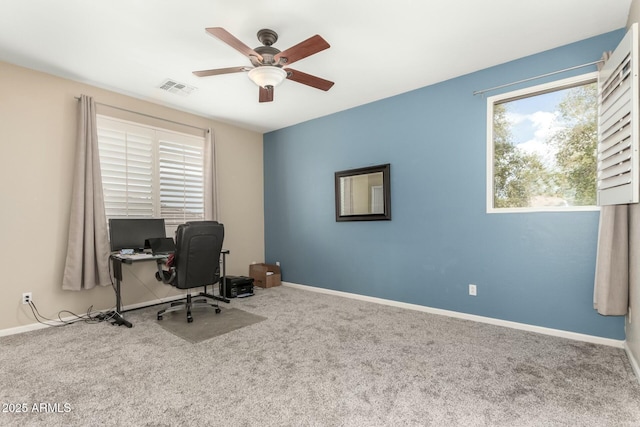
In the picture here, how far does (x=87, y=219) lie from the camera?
11.0ft

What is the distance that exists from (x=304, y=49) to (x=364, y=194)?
7.63 feet

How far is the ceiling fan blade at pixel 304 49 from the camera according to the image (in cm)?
212

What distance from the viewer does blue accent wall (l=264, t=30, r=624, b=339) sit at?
110 inches

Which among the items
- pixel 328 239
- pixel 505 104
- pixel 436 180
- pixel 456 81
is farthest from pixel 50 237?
pixel 505 104

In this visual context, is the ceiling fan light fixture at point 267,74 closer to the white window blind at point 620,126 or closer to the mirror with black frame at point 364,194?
the mirror with black frame at point 364,194

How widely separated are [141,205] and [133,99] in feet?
4.46

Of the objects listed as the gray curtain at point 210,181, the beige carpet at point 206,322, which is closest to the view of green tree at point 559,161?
the beige carpet at point 206,322

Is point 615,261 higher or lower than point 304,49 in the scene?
lower

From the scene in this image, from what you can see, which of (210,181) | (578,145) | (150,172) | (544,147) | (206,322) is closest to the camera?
(578,145)

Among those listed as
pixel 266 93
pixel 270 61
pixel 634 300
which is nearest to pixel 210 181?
pixel 266 93

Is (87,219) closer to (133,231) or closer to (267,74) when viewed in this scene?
(133,231)

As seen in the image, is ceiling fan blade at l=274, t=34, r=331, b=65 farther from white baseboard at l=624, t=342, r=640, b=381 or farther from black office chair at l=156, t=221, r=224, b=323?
white baseboard at l=624, t=342, r=640, b=381

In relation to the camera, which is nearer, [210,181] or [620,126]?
[620,126]

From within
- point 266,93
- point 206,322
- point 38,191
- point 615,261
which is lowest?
point 206,322
